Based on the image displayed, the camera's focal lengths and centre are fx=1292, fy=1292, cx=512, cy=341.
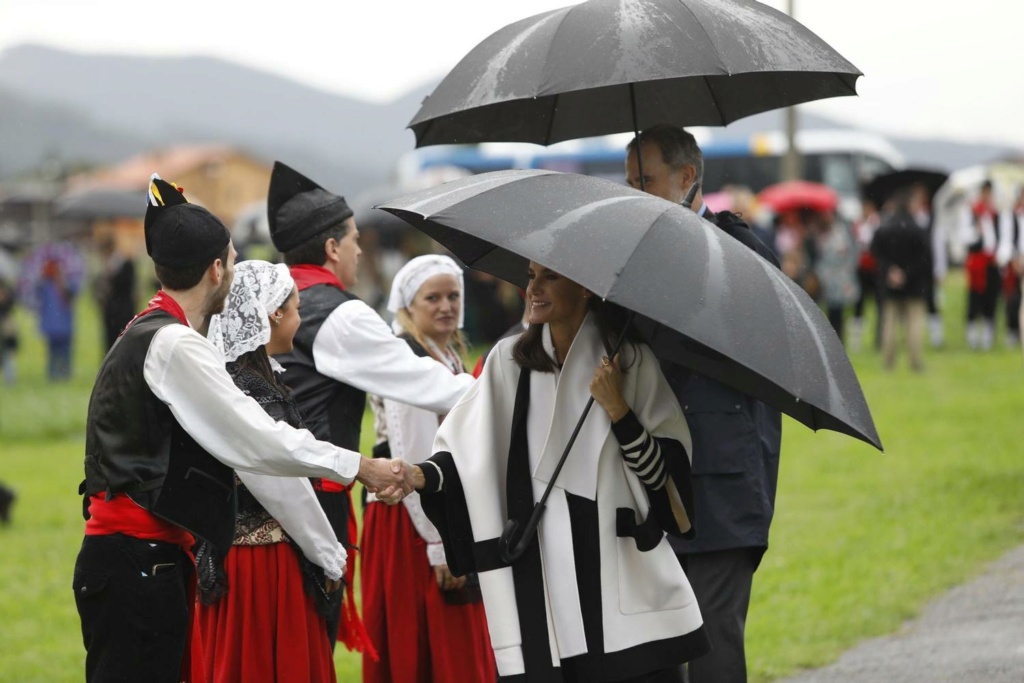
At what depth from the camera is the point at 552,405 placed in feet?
12.6

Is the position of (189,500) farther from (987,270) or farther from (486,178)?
(987,270)

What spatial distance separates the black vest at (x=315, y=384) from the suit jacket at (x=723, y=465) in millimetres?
1380

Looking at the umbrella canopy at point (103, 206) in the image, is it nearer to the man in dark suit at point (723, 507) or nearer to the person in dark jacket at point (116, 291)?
the person in dark jacket at point (116, 291)

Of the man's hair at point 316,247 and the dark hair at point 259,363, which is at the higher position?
the man's hair at point 316,247

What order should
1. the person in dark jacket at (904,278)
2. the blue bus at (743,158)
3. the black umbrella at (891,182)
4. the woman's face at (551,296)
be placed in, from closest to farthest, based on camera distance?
the woman's face at (551,296) < the person in dark jacket at (904,278) < the black umbrella at (891,182) < the blue bus at (743,158)

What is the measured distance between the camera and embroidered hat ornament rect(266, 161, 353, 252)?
5.16 meters

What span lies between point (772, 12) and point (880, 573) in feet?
14.1

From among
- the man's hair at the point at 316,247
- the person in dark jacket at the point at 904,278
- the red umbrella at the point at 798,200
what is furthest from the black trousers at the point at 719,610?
the red umbrella at the point at 798,200

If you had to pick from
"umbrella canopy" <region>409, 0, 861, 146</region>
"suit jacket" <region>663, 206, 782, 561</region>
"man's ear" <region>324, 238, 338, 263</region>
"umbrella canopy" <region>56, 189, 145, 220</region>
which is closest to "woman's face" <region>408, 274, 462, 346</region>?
"man's ear" <region>324, 238, 338, 263</region>

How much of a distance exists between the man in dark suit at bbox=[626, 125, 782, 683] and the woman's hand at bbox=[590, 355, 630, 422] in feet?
2.07

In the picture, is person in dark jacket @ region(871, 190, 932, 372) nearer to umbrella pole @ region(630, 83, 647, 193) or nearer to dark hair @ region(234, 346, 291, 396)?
umbrella pole @ region(630, 83, 647, 193)

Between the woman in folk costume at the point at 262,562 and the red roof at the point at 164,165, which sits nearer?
the woman in folk costume at the point at 262,562

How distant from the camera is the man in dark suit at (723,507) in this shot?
434 centimetres

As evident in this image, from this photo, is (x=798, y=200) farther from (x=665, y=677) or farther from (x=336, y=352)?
(x=665, y=677)
